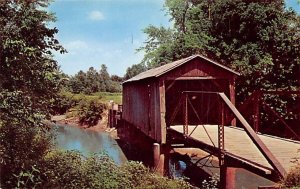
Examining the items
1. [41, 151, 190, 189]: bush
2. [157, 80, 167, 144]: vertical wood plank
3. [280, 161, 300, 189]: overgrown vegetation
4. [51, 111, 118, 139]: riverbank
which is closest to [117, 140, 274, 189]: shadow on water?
[157, 80, 167, 144]: vertical wood plank

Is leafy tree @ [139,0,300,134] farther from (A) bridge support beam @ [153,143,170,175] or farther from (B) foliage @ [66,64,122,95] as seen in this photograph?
(B) foliage @ [66,64,122,95]

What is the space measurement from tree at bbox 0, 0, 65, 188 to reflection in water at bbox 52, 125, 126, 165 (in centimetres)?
1109

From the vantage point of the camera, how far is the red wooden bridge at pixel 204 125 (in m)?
8.09

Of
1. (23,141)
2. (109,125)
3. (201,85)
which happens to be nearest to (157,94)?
(201,85)

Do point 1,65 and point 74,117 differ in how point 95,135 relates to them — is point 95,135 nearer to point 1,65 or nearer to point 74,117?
point 74,117

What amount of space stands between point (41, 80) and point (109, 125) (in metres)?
26.3

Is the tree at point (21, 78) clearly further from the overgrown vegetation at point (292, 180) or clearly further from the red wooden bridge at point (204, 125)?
the overgrown vegetation at point (292, 180)

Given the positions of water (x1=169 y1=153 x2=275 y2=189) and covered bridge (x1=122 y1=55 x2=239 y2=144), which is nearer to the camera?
covered bridge (x1=122 y1=55 x2=239 y2=144)

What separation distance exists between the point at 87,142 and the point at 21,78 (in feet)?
65.2

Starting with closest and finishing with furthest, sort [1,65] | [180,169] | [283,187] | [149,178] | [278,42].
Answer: [283,187] → [1,65] → [149,178] → [180,169] → [278,42]

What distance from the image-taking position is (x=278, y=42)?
21469 millimetres

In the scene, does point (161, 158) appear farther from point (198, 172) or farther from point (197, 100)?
point (197, 100)

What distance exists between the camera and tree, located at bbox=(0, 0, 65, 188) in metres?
8.16

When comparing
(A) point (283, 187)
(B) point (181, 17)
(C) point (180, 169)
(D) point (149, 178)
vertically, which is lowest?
(C) point (180, 169)
